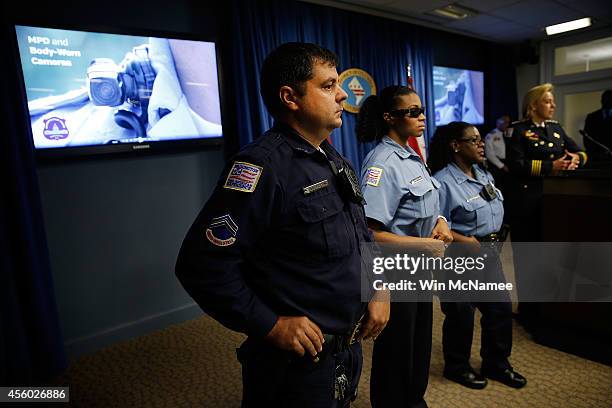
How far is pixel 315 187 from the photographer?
96 centimetres

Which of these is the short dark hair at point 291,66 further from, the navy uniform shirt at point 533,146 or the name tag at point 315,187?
the navy uniform shirt at point 533,146

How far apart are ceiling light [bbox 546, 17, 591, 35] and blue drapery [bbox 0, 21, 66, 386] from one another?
18.4 feet

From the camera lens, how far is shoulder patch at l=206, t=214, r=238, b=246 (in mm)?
859

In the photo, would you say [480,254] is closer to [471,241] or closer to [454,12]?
[471,241]

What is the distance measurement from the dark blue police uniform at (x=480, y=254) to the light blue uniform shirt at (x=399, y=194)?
0.36 metres

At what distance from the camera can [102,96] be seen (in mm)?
2463

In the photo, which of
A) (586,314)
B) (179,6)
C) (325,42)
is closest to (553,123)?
(586,314)

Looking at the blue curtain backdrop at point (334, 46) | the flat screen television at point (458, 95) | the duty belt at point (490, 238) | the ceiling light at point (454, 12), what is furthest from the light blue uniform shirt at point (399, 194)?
the flat screen television at point (458, 95)

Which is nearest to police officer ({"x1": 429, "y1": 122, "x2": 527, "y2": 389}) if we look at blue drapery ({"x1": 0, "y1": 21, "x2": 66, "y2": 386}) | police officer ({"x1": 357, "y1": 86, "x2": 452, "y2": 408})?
police officer ({"x1": 357, "y1": 86, "x2": 452, "y2": 408})

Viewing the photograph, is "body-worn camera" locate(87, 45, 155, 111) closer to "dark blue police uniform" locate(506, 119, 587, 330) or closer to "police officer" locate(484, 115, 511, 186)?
"dark blue police uniform" locate(506, 119, 587, 330)

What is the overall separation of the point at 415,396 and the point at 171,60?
97.7 inches

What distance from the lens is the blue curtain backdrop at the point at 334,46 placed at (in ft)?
10.0

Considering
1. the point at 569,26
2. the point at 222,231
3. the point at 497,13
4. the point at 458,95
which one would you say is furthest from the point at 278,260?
the point at 569,26

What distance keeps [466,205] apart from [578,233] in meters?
0.84
